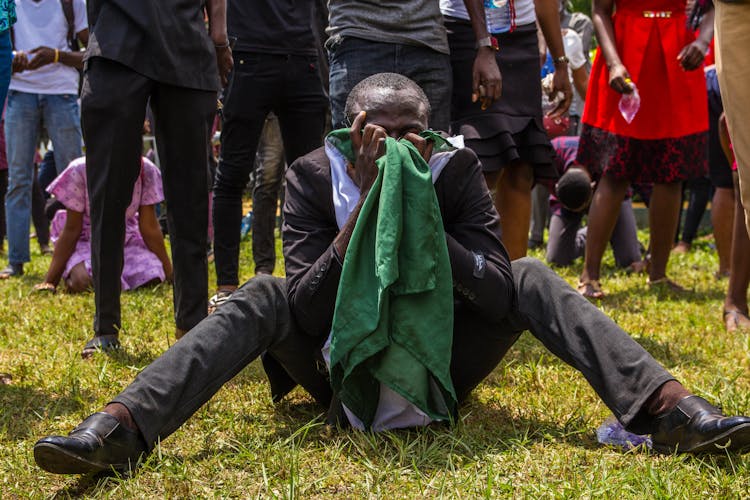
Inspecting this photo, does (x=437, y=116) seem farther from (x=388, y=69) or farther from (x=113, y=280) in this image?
(x=113, y=280)

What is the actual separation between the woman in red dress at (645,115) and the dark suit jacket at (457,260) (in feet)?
8.30

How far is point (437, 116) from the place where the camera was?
12.7 ft

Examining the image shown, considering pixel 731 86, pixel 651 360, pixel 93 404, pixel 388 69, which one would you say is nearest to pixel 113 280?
pixel 93 404

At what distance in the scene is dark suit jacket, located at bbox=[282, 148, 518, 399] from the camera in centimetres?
278

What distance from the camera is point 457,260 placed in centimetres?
278

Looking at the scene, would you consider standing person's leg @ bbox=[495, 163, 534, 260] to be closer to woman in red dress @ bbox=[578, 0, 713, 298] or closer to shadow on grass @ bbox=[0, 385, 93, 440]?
woman in red dress @ bbox=[578, 0, 713, 298]

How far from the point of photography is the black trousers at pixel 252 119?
4.82m

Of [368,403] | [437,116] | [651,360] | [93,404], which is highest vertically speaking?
[437,116]

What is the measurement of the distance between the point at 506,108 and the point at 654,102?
1376 mm

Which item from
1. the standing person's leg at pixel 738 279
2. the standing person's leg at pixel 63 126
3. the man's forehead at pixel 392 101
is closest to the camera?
the man's forehead at pixel 392 101

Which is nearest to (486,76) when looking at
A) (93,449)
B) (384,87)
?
(384,87)

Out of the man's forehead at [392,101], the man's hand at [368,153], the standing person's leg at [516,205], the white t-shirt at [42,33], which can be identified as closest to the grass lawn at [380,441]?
the standing person's leg at [516,205]

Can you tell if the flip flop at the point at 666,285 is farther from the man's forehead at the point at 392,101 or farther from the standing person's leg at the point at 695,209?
the man's forehead at the point at 392,101

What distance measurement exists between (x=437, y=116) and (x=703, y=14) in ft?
7.46
